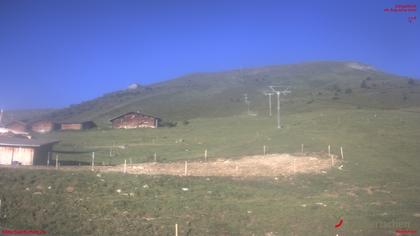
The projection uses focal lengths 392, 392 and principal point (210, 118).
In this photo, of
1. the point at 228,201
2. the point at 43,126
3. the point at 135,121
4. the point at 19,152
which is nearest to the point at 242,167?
the point at 228,201

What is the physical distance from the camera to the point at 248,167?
45312 mm

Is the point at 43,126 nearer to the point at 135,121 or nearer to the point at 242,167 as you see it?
the point at 135,121

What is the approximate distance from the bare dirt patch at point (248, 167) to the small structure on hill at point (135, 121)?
241 ft

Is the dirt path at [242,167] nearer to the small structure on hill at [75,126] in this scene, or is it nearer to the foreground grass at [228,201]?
the foreground grass at [228,201]

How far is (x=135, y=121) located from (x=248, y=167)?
83.8m

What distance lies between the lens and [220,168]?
45406 millimetres

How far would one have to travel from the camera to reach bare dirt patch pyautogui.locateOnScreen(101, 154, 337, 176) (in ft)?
139

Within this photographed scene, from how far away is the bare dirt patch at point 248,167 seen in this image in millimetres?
42406

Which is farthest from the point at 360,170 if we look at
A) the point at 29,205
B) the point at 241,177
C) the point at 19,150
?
the point at 19,150

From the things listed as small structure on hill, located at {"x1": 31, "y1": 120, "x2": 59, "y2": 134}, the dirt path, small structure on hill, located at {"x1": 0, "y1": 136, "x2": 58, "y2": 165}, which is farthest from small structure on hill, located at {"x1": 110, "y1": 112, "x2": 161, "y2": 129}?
the dirt path

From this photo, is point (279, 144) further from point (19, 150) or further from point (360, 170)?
point (19, 150)

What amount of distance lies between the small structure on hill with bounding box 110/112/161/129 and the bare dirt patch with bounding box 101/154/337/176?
73578 mm

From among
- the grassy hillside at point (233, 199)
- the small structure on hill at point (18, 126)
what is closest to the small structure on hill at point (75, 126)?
the small structure on hill at point (18, 126)

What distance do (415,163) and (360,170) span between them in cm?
795
